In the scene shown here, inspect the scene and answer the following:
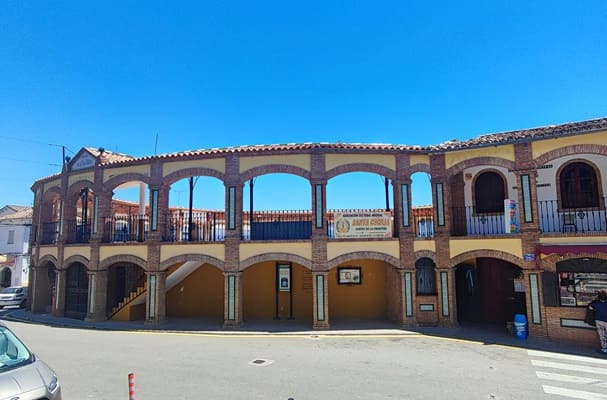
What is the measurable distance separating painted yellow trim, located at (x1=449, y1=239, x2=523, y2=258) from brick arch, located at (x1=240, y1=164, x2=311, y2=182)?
21.1 ft

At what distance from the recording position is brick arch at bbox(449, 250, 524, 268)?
13.8m

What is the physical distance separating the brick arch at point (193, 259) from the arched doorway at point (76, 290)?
5284mm

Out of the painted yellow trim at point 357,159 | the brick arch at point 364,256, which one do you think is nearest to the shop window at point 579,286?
the brick arch at point 364,256

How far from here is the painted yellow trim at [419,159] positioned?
50.9 feet

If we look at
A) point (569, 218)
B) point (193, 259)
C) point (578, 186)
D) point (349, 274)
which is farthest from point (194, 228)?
point (578, 186)

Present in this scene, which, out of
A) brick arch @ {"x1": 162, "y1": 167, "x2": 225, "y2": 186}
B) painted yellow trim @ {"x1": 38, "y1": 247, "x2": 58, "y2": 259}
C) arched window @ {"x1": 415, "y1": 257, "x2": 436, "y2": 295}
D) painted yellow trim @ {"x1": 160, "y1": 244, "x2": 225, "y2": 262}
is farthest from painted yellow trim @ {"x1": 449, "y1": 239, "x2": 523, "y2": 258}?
painted yellow trim @ {"x1": 38, "y1": 247, "x2": 58, "y2": 259}

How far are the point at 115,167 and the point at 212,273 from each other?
6.85m

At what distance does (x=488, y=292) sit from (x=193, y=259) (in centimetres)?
1258

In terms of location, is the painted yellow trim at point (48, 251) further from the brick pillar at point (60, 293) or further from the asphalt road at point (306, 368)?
the asphalt road at point (306, 368)

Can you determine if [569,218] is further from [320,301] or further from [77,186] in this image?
[77,186]

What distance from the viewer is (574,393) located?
26.3ft

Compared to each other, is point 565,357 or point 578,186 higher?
point 578,186

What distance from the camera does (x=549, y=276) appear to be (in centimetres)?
1317

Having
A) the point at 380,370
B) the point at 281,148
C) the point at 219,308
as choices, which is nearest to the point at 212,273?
the point at 219,308
